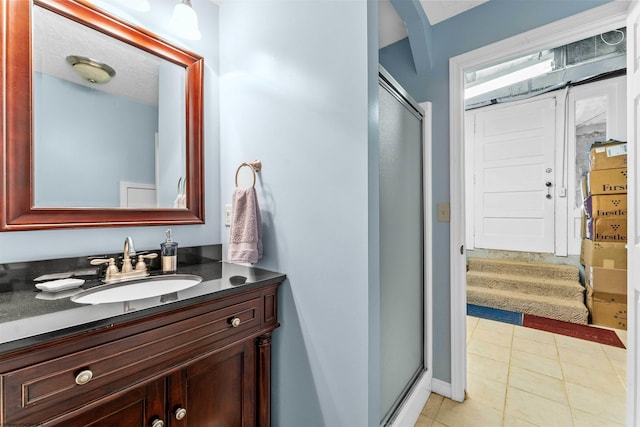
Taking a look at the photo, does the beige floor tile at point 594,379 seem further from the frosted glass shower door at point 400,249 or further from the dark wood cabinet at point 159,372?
the dark wood cabinet at point 159,372

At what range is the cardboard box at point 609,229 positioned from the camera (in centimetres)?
252

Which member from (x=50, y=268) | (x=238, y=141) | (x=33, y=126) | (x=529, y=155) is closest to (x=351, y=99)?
(x=238, y=141)

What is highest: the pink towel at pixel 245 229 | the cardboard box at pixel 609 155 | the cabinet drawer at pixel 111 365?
the cardboard box at pixel 609 155

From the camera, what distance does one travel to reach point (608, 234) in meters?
2.58

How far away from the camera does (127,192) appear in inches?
50.6

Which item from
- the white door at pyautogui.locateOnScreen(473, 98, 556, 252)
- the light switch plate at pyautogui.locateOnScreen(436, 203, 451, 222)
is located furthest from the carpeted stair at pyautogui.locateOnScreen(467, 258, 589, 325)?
the light switch plate at pyautogui.locateOnScreen(436, 203, 451, 222)

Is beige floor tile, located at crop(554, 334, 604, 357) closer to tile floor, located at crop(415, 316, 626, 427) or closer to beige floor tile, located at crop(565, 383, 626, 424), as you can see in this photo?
tile floor, located at crop(415, 316, 626, 427)

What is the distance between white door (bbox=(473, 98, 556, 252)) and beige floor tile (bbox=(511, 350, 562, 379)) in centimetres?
171

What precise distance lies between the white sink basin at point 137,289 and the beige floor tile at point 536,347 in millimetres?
2591

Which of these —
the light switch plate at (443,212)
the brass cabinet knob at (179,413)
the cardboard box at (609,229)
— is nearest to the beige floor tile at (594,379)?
the cardboard box at (609,229)

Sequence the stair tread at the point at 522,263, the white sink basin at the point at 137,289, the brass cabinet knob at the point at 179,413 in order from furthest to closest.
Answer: the stair tread at the point at 522,263, the white sink basin at the point at 137,289, the brass cabinet knob at the point at 179,413

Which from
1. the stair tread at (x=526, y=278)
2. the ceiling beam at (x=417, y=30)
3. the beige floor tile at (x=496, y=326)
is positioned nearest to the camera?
the ceiling beam at (x=417, y=30)

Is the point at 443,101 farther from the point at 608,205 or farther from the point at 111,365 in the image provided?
the point at 608,205

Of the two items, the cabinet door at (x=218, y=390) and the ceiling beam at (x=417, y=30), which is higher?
the ceiling beam at (x=417, y=30)
